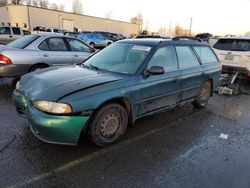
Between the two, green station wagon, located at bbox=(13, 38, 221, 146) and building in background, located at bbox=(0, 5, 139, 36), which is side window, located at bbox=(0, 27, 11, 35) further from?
building in background, located at bbox=(0, 5, 139, 36)

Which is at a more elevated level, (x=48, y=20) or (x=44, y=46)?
(x=48, y=20)

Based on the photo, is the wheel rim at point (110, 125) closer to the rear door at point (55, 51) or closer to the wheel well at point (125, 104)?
the wheel well at point (125, 104)

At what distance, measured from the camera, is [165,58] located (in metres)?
4.16

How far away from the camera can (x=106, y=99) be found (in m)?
3.14

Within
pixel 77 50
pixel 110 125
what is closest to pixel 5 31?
pixel 77 50

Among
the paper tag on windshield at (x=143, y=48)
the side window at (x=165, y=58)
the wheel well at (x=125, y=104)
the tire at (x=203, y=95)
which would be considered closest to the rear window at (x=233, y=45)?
the tire at (x=203, y=95)

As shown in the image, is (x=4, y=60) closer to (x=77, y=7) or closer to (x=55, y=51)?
(x=55, y=51)

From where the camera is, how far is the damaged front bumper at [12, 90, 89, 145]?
2.81m

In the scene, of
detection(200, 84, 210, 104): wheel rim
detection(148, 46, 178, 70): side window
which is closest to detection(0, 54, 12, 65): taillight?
detection(148, 46, 178, 70): side window

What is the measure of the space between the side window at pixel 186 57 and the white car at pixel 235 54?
12.3 ft

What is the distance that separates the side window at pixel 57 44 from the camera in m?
6.70

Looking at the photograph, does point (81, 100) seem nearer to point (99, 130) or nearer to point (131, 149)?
point (99, 130)

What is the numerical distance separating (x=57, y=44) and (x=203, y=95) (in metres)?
4.50

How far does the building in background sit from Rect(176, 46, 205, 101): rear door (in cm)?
4101
